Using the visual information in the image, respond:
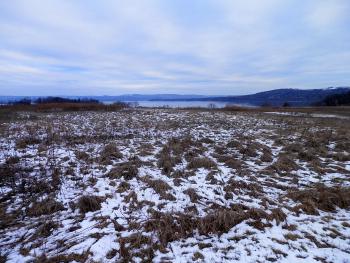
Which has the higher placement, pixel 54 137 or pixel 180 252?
pixel 54 137

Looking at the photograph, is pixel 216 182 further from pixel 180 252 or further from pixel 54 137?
pixel 54 137

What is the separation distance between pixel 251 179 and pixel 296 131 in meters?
8.16

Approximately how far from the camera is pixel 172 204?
525cm

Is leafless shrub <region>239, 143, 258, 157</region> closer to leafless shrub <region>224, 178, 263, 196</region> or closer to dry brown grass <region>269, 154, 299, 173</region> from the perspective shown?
dry brown grass <region>269, 154, 299, 173</region>

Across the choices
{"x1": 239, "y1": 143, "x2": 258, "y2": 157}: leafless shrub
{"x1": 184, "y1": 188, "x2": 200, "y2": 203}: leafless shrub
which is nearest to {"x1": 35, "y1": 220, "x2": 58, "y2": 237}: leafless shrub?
{"x1": 184, "y1": 188, "x2": 200, "y2": 203}: leafless shrub

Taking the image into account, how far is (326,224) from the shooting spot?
176 inches

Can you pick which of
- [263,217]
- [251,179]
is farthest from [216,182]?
[263,217]

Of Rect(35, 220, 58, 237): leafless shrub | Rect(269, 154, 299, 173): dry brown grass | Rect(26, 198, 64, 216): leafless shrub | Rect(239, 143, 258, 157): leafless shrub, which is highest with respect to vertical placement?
Rect(239, 143, 258, 157): leafless shrub

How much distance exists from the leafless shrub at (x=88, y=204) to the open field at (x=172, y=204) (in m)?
0.02

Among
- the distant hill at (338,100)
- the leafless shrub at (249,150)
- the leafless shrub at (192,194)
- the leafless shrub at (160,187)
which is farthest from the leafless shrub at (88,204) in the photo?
the distant hill at (338,100)

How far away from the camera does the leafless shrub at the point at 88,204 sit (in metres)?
5.08

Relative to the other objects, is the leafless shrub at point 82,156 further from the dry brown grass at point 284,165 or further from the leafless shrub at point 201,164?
the dry brown grass at point 284,165

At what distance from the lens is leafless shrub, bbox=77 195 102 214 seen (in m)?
5.08

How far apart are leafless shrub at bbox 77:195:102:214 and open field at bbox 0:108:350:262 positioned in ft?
0.07
